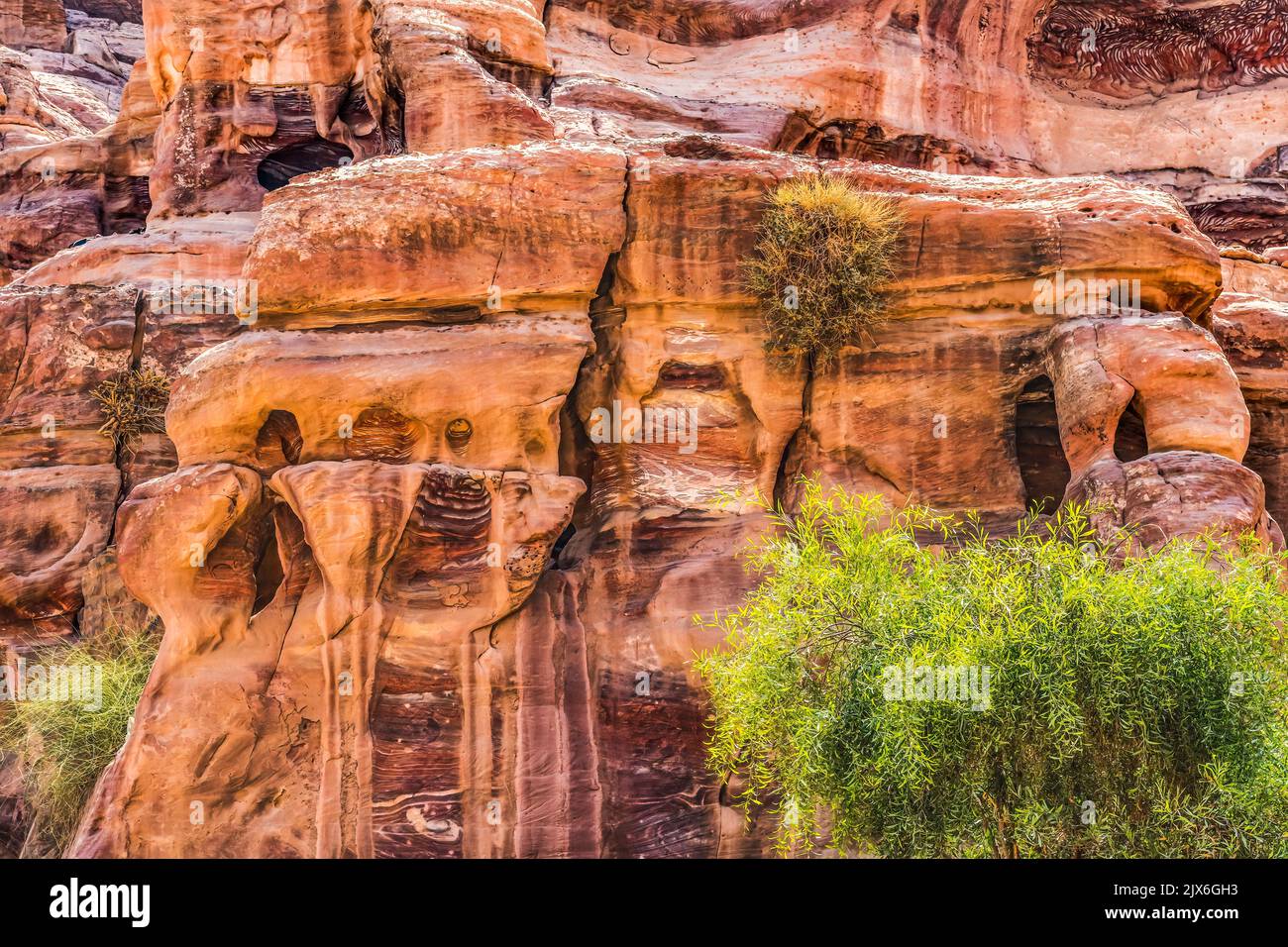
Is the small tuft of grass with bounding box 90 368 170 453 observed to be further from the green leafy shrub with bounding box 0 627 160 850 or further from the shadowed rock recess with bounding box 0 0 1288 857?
the green leafy shrub with bounding box 0 627 160 850

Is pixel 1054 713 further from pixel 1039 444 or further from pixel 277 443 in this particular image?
pixel 277 443

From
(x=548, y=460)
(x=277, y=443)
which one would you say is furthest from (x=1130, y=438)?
(x=277, y=443)

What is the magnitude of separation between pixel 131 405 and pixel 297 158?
562 centimetres

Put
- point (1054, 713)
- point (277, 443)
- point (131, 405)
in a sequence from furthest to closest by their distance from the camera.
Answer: point (131, 405) < point (277, 443) < point (1054, 713)

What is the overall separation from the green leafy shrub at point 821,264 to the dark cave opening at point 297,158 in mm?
8752

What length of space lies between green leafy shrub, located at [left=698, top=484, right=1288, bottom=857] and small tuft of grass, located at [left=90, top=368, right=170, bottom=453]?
8904 millimetres

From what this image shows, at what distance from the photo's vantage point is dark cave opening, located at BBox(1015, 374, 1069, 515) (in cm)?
1175

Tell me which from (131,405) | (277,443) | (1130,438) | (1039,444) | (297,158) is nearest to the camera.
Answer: (1130,438)

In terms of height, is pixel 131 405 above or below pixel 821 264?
below

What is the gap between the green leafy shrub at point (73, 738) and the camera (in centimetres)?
1233

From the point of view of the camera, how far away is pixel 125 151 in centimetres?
1998

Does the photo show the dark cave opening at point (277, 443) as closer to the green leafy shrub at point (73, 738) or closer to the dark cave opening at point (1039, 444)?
the green leafy shrub at point (73, 738)

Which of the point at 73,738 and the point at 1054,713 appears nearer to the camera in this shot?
the point at 1054,713

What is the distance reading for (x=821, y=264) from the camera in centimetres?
1141
